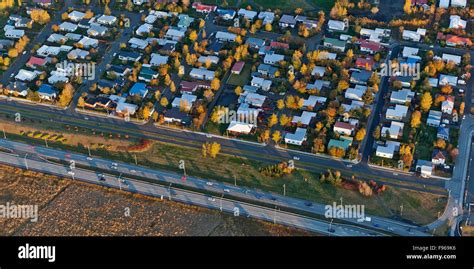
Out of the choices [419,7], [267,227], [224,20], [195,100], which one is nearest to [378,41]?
[419,7]

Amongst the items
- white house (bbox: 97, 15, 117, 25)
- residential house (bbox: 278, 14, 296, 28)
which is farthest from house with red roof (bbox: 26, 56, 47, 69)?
residential house (bbox: 278, 14, 296, 28)

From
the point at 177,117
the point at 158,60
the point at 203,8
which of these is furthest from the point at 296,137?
the point at 203,8

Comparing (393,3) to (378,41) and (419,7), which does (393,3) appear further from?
(378,41)

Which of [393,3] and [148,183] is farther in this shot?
[393,3]

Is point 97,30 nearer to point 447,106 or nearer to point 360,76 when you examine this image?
point 360,76

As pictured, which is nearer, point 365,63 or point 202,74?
point 202,74
